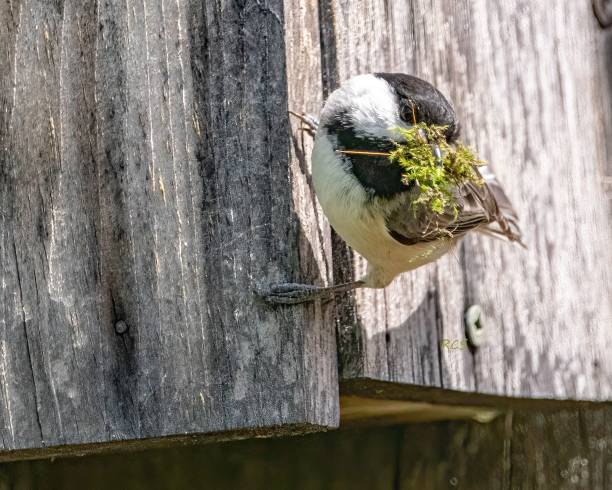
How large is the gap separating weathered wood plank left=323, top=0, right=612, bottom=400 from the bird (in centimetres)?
14

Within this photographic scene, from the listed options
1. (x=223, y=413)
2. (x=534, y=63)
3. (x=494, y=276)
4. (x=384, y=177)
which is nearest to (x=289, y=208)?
(x=384, y=177)

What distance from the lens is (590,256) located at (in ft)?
10.3

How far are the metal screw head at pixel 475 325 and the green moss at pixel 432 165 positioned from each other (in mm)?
491

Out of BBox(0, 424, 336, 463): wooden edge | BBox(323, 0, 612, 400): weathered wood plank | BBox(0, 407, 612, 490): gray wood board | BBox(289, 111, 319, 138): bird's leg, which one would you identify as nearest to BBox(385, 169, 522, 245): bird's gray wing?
BBox(323, 0, 612, 400): weathered wood plank

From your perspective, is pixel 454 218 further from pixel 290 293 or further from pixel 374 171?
pixel 290 293

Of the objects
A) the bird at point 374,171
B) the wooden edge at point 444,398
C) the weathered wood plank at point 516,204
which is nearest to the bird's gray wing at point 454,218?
the bird at point 374,171

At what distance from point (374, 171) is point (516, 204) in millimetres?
724

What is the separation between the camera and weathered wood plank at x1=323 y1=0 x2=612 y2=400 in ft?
8.55

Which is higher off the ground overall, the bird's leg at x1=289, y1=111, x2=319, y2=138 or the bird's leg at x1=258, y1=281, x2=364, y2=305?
the bird's leg at x1=289, y1=111, x2=319, y2=138

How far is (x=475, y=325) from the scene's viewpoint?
9.25 ft

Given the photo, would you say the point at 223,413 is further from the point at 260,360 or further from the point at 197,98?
the point at 197,98

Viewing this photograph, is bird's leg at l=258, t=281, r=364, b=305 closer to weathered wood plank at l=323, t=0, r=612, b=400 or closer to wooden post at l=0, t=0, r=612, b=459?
wooden post at l=0, t=0, r=612, b=459

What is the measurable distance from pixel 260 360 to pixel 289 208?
0.34 metres

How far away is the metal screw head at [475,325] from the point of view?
2801 millimetres
